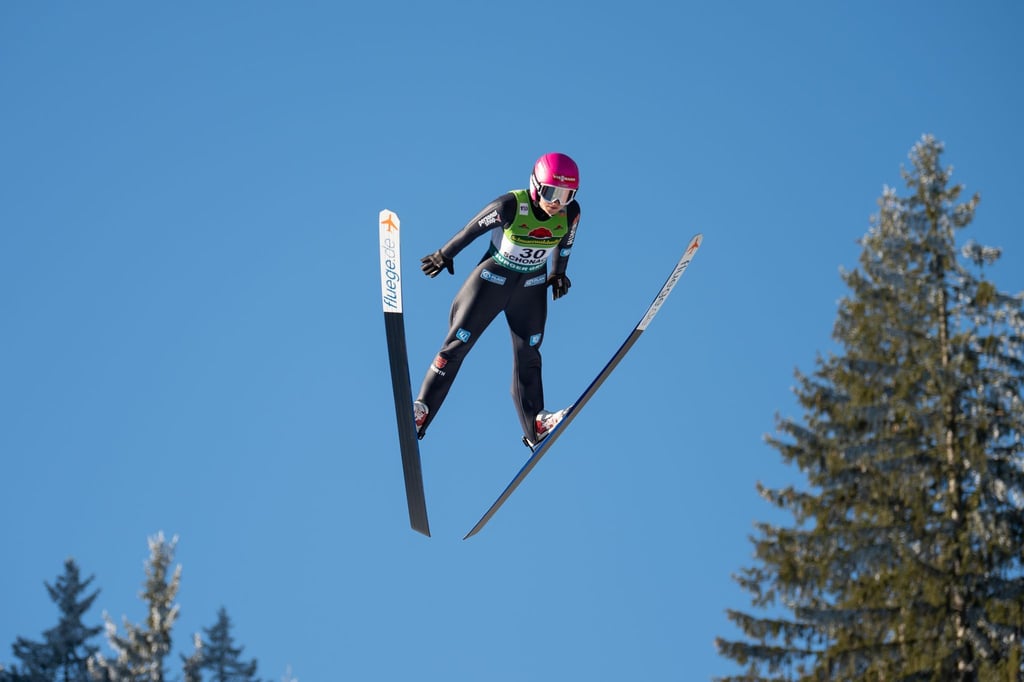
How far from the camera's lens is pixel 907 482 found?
14812 millimetres

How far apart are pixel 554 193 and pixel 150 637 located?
13.0 metres

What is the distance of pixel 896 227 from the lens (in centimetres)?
1606

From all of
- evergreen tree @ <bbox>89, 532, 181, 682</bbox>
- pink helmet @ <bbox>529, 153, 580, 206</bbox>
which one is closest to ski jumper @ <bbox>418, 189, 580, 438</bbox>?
pink helmet @ <bbox>529, 153, 580, 206</bbox>

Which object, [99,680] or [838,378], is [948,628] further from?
[99,680]

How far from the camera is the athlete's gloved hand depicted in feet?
36.6

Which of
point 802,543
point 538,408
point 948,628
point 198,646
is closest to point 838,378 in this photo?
point 802,543

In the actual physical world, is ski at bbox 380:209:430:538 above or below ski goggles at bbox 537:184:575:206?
below

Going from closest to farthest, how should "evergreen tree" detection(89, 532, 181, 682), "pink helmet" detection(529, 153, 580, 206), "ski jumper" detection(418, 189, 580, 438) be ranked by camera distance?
"pink helmet" detection(529, 153, 580, 206) < "ski jumper" detection(418, 189, 580, 438) < "evergreen tree" detection(89, 532, 181, 682)

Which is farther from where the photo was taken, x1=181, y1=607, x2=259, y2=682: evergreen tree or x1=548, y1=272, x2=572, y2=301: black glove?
x1=181, y1=607, x2=259, y2=682: evergreen tree

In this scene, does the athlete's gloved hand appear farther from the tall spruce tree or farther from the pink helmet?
the tall spruce tree

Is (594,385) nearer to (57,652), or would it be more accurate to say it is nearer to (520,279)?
(520,279)

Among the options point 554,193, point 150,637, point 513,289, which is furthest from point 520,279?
point 150,637

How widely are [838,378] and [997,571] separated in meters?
2.76

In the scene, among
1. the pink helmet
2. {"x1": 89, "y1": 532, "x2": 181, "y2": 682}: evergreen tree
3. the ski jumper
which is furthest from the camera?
{"x1": 89, "y1": 532, "x2": 181, "y2": 682}: evergreen tree
